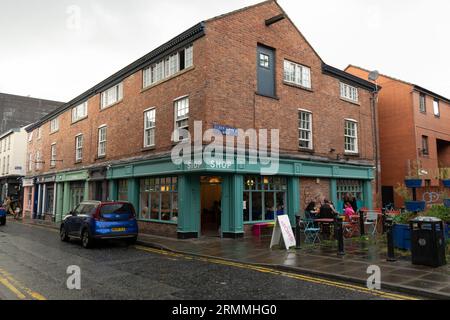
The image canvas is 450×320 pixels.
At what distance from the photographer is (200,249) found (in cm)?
1152

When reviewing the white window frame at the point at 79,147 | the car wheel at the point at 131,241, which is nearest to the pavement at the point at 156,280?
the car wheel at the point at 131,241

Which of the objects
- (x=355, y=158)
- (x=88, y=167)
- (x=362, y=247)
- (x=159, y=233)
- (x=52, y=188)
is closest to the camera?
(x=362, y=247)

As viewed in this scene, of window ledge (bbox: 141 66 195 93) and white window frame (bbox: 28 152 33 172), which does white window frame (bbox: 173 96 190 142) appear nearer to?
window ledge (bbox: 141 66 195 93)

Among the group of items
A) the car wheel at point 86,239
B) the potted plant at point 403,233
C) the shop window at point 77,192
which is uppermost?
the shop window at point 77,192

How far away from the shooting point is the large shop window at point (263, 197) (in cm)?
1488

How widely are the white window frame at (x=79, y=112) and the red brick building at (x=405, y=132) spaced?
21121 millimetres

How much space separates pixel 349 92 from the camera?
2092 centimetres

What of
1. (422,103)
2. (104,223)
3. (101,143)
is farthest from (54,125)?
(422,103)

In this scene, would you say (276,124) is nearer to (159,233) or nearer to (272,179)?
(272,179)

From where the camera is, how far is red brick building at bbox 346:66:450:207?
77.4 ft

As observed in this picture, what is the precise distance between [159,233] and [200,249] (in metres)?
4.70

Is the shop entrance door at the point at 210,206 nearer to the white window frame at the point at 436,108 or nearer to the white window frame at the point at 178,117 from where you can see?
the white window frame at the point at 178,117

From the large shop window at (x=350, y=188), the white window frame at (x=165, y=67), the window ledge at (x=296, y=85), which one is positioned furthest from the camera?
the large shop window at (x=350, y=188)
